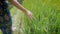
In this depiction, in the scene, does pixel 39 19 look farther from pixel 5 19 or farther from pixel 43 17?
pixel 5 19

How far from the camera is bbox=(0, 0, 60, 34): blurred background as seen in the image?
848 mm

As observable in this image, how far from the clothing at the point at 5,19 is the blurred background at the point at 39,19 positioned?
3 cm

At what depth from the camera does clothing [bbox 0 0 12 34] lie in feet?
2.57

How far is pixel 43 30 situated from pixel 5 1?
0.87 ft

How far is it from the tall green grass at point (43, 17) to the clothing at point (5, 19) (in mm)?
94

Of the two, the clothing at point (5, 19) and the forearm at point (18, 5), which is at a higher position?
the forearm at point (18, 5)

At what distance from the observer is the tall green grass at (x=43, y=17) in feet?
2.81

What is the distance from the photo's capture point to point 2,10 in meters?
0.79

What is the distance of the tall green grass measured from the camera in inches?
33.8

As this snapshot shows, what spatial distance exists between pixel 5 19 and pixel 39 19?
0.64ft

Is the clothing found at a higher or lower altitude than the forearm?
lower

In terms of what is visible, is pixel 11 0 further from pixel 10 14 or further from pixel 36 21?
pixel 36 21

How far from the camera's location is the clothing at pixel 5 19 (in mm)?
783

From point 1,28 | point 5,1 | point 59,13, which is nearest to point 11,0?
point 5,1
